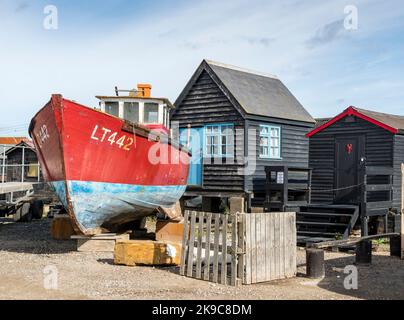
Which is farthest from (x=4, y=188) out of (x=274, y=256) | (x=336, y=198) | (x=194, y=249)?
(x=336, y=198)

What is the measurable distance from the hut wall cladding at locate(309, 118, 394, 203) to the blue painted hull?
302 inches

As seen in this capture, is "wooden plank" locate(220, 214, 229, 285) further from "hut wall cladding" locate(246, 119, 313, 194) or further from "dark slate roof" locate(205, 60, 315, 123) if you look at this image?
"dark slate roof" locate(205, 60, 315, 123)

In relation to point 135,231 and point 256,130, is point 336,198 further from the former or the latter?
point 135,231

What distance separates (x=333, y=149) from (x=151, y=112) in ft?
24.7

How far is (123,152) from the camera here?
10.5m

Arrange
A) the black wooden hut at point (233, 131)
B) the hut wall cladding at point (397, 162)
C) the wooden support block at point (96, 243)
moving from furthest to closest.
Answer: the black wooden hut at point (233, 131) → the hut wall cladding at point (397, 162) → the wooden support block at point (96, 243)

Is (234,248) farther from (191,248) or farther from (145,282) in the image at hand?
(145,282)

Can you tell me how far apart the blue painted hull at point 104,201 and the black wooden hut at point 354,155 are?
650 centimetres

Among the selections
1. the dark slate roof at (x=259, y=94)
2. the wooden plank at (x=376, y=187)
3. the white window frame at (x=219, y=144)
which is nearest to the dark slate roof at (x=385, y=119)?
the dark slate roof at (x=259, y=94)

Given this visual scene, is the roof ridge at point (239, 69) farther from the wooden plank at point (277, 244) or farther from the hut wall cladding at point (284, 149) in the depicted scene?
the wooden plank at point (277, 244)

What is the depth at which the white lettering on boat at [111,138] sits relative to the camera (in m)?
9.96

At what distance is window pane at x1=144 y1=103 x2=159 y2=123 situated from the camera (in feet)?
43.8

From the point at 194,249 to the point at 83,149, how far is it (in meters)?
3.05
